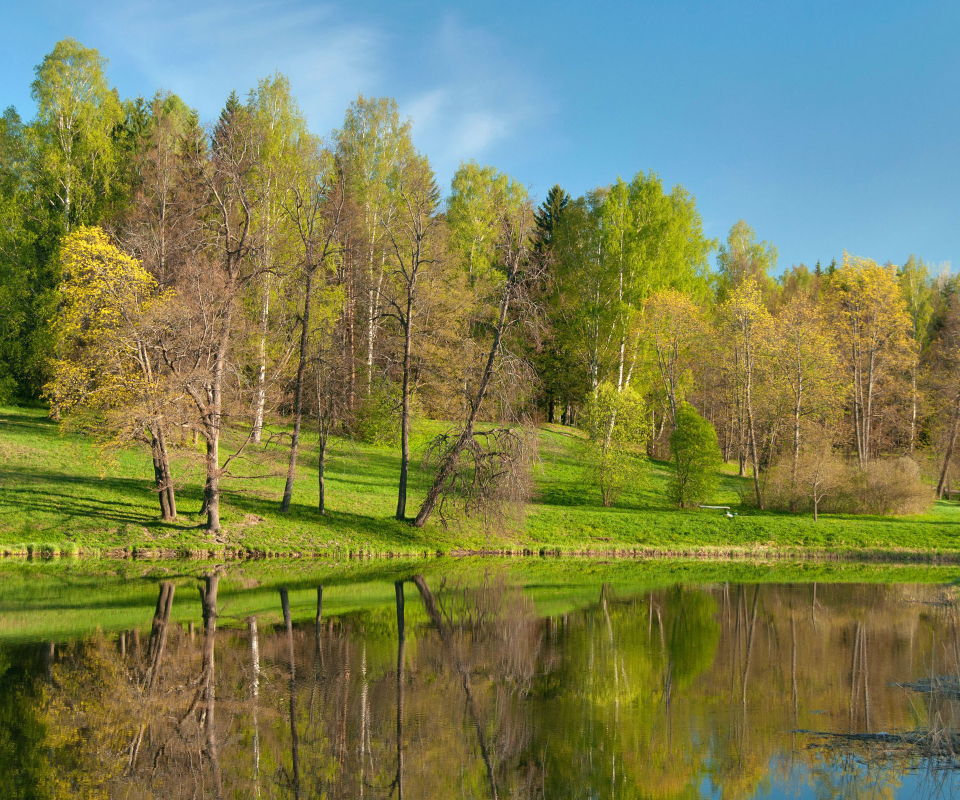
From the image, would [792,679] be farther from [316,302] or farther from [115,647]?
[316,302]

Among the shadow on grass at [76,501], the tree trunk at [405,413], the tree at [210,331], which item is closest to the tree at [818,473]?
the tree trunk at [405,413]

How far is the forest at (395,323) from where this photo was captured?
86.3 ft

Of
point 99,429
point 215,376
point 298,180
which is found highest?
point 298,180

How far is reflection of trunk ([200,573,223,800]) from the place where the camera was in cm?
850

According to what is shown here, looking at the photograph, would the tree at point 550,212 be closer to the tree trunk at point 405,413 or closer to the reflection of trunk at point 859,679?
the tree trunk at point 405,413

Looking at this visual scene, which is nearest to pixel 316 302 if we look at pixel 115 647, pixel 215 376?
pixel 215 376

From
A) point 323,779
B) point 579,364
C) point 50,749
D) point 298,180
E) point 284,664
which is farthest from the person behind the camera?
point 579,364

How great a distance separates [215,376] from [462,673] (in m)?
15.7

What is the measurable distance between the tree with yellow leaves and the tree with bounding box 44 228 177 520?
35.9 m

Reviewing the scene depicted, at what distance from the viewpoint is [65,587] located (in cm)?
1845

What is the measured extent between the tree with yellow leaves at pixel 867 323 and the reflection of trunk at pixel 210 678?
36.5 metres

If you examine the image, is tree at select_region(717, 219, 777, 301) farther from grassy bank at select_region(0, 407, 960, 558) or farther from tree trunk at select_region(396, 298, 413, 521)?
tree trunk at select_region(396, 298, 413, 521)

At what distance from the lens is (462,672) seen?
41.8 feet

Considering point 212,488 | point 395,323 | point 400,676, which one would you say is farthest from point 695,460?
point 400,676
